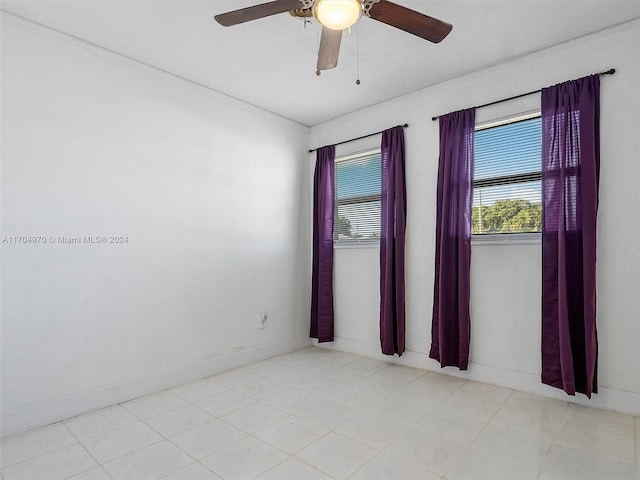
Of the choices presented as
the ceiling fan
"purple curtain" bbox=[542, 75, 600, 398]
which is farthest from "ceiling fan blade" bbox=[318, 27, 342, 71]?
"purple curtain" bbox=[542, 75, 600, 398]

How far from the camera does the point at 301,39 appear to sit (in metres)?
2.53

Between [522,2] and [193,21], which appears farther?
[193,21]

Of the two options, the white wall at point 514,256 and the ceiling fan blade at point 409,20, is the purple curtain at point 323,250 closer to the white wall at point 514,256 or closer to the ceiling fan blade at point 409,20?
the white wall at point 514,256

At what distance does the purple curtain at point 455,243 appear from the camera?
296 centimetres

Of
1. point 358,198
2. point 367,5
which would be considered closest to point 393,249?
point 358,198

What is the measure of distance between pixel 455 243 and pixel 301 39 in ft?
6.70

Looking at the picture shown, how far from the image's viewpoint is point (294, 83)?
3209mm

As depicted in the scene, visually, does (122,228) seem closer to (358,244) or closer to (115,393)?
(115,393)

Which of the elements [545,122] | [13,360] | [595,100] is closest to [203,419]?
[13,360]

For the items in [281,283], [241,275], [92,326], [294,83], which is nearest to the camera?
[92,326]

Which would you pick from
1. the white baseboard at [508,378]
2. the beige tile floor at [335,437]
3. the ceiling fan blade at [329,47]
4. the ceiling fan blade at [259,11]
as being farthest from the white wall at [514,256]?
the ceiling fan blade at [259,11]

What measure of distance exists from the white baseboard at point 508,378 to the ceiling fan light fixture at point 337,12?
2.78 metres

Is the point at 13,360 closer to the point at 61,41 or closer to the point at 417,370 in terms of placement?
the point at 61,41

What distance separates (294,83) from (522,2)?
182cm
